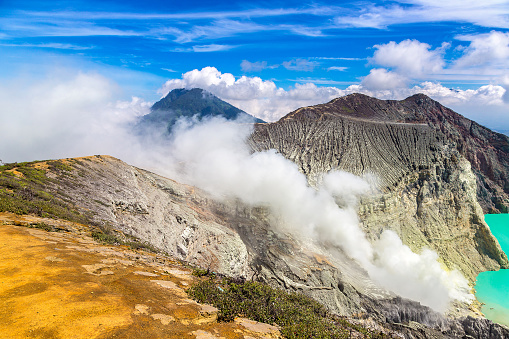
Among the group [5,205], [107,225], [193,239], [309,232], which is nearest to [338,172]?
[309,232]

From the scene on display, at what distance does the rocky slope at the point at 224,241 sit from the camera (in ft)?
72.9

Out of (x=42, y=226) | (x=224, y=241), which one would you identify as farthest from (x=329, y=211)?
(x=42, y=226)

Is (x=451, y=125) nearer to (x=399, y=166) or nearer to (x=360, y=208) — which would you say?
(x=399, y=166)

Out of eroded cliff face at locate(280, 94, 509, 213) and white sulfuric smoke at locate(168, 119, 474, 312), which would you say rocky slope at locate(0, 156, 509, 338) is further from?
eroded cliff face at locate(280, 94, 509, 213)

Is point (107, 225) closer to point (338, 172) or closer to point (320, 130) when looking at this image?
point (338, 172)

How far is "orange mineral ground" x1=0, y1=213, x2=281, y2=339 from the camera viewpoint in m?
6.20

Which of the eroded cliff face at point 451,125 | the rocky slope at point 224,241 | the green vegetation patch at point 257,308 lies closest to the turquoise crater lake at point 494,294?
the rocky slope at point 224,241

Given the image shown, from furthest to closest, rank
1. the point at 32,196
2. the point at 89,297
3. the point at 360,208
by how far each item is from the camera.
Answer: the point at 360,208 → the point at 32,196 → the point at 89,297

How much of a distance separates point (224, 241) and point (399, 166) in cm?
5105

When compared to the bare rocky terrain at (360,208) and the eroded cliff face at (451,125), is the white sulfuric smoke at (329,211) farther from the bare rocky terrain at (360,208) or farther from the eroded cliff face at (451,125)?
the eroded cliff face at (451,125)

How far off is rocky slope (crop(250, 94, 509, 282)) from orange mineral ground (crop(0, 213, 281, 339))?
5002 cm

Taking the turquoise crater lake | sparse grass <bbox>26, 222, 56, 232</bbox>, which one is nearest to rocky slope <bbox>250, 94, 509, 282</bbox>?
the turquoise crater lake

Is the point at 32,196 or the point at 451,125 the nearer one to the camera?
the point at 32,196

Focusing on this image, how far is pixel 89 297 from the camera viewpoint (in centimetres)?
754
